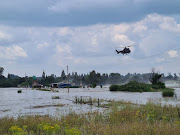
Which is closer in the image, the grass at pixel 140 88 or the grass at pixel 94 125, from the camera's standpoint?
the grass at pixel 94 125

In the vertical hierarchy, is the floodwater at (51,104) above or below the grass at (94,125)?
below

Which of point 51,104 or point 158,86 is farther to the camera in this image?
point 158,86

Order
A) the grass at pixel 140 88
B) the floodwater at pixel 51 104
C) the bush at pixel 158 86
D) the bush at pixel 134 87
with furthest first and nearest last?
the bush at pixel 158 86
the grass at pixel 140 88
the bush at pixel 134 87
the floodwater at pixel 51 104

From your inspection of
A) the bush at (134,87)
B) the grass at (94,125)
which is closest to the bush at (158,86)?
the bush at (134,87)

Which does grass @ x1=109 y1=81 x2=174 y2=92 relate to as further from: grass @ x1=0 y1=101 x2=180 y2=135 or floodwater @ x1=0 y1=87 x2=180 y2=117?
grass @ x1=0 y1=101 x2=180 y2=135

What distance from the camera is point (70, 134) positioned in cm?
747

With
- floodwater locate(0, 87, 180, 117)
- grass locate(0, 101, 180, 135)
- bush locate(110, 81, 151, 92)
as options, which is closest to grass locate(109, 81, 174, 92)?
bush locate(110, 81, 151, 92)

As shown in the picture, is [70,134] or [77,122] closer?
[70,134]

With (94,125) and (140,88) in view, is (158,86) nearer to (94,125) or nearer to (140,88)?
(140,88)

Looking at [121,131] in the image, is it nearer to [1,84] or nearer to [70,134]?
[70,134]

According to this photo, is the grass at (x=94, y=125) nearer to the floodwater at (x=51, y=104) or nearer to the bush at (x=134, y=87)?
the floodwater at (x=51, y=104)

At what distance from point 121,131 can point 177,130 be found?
2209 millimetres

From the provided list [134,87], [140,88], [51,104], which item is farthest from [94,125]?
[134,87]

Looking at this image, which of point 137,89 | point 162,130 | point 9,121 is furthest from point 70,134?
point 137,89
